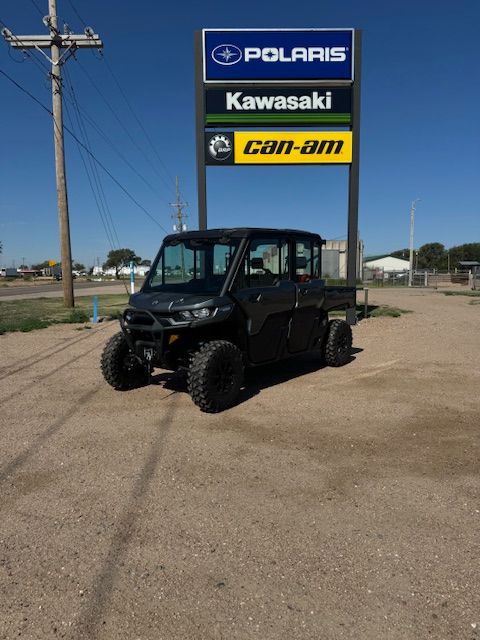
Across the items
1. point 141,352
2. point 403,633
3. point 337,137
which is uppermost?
point 337,137

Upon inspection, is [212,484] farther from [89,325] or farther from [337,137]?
[337,137]

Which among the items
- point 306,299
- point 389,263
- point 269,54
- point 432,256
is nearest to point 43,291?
point 269,54

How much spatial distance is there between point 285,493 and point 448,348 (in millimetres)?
7209

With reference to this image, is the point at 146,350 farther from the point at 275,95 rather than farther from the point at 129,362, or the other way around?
the point at 275,95

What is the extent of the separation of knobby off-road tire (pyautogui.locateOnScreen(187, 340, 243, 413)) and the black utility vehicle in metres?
0.01

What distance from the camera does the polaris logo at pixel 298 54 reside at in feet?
40.6

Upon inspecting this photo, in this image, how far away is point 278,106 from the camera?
41.4ft

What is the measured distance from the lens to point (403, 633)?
2.14m

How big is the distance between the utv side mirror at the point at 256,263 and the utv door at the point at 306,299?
0.74 metres

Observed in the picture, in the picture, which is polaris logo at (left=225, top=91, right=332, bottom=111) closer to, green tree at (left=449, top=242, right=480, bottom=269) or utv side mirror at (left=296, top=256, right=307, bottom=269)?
utv side mirror at (left=296, top=256, right=307, bottom=269)

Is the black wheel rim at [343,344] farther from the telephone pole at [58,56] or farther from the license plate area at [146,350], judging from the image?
the telephone pole at [58,56]

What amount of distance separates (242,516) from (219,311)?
2.67 meters

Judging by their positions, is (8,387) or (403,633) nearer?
(403,633)

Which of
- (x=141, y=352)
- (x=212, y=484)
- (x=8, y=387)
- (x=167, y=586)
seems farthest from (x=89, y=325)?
(x=167, y=586)
